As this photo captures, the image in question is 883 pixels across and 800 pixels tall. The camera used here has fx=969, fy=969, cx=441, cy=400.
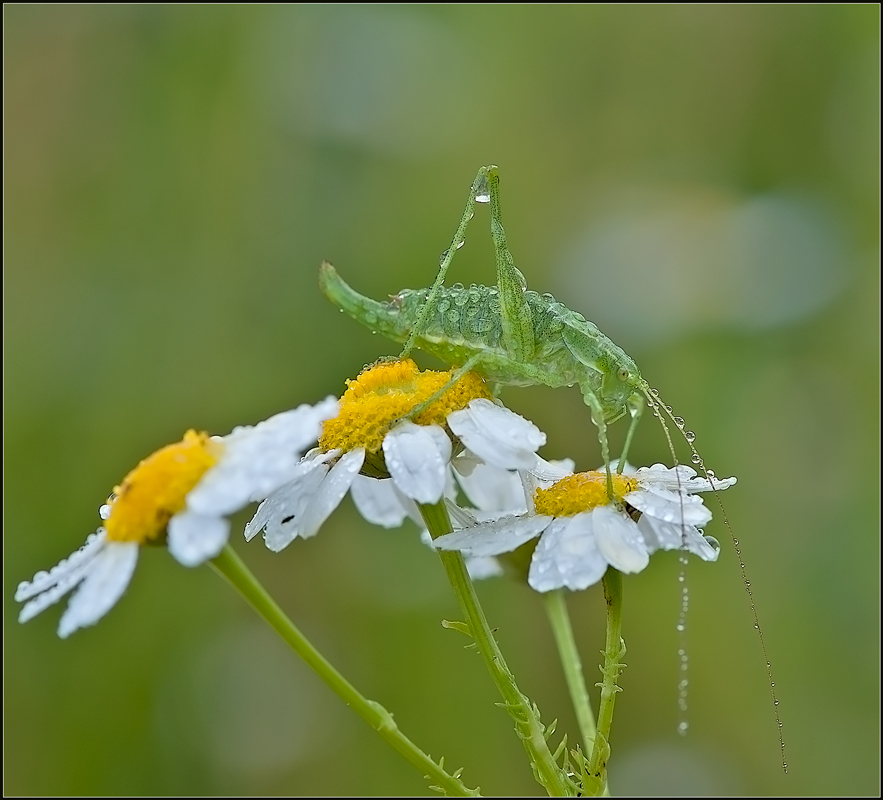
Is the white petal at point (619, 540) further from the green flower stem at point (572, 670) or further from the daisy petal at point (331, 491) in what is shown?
the daisy petal at point (331, 491)

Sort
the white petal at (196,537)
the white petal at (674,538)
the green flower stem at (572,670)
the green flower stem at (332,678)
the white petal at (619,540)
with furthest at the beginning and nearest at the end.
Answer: the green flower stem at (572,670) → the white petal at (674,538) → the white petal at (619,540) → the green flower stem at (332,678) → the white petal at (196,537)

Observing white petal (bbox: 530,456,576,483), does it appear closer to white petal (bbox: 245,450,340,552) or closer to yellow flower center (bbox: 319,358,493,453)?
yellow flower center (bbox: 319,358,493,453)

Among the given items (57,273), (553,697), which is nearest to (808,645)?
(553,697)

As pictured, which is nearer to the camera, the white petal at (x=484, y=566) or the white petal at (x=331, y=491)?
the white petal at (x=331, y=491)

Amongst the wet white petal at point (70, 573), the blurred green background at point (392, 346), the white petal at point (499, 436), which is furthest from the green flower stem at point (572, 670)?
the blurred green background at point (392, 346)

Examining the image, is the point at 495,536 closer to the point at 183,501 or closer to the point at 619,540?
the point at 619,540

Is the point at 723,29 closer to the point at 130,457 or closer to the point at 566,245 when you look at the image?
the point at 566,245

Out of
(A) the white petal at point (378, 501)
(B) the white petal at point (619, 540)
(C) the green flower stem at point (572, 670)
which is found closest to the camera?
(B) the white petal at point (619, 540)

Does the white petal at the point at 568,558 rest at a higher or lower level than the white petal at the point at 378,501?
higher
